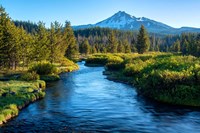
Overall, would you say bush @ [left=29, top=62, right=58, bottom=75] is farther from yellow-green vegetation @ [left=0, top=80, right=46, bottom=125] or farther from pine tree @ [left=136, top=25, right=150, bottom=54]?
pine tree @ [left=136, top=25, right=150, bottom=54]

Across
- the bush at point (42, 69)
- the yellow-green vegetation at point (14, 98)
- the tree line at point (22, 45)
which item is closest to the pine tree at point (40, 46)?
the tree line at point (22, 45)

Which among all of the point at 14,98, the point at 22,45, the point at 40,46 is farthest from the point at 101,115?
the point at 40,46

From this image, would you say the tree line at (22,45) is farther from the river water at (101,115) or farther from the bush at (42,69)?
the river water at (101,115)

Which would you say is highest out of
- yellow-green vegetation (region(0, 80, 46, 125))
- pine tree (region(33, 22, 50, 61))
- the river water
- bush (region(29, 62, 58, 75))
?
pine tree (region(33, 22, 50, 61))

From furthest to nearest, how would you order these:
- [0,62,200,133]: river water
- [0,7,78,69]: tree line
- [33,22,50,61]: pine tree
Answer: [33,22,50,61]: pine tree → [0,7,78,69]: tree line → [0,62,200,133]: river water

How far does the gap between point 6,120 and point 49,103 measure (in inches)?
325

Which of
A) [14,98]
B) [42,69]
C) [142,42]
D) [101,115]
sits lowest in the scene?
[101,115]

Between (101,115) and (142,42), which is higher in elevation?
(142,42)

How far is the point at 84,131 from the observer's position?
23.2 metres

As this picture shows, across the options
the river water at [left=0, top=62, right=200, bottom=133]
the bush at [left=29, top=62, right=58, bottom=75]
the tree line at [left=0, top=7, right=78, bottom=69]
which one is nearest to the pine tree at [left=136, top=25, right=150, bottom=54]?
the tree line at [left=0, top=7, right=78, bottom=69]

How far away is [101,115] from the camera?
28.5m

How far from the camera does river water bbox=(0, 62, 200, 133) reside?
24.2 m

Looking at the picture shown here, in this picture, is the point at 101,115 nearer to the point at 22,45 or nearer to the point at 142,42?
the point at 22,45

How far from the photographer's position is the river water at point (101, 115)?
24.2 meters
